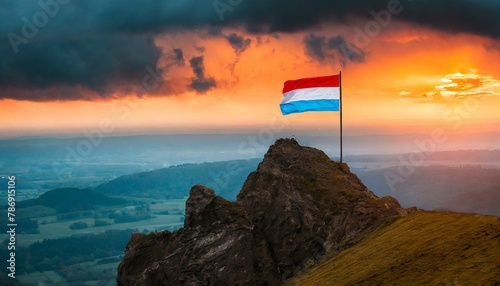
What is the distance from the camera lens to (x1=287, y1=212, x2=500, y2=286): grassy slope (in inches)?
1892

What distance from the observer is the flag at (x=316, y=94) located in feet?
276

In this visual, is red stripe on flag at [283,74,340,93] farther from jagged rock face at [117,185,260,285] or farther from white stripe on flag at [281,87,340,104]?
jagged rock face at [117,185,260,285]

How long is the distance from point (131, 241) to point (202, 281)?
15.8 metres

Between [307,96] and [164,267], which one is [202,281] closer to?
[164,267]

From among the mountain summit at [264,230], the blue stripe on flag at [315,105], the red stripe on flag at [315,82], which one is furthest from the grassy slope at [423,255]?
the red stripe on flag at [315,82]

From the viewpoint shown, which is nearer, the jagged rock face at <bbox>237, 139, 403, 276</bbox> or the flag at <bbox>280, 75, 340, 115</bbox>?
the jagged rock face at <bbox>237, 139, 403, 276</bbox>

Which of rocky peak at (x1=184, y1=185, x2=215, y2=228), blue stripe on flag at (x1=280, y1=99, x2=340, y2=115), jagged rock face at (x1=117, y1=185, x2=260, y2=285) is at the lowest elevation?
jagged rock face at (x1=117, y1=185, x2=260, y2=285)

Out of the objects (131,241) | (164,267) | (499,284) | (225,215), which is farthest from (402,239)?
(131,241)

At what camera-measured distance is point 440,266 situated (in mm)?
50719

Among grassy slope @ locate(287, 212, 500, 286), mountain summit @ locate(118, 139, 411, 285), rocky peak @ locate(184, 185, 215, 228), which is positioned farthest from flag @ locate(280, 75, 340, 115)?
grassy slope @ locate(287, 212, 500, 286)

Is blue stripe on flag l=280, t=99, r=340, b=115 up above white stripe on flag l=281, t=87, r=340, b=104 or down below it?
below

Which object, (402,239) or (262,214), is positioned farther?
(262,214)

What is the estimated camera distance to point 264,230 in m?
79.9

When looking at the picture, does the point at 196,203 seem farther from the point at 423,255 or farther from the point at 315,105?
the point at 423,255
